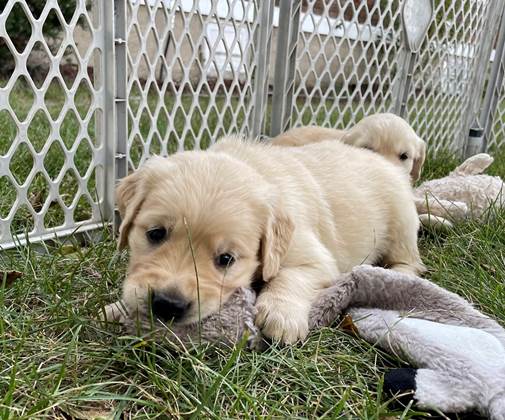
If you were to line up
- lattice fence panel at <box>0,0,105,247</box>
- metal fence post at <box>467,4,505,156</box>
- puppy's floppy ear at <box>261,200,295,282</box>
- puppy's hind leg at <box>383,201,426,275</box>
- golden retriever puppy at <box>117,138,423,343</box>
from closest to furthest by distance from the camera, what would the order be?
golden retriever puppy at <box>117,138,423,343</box>
puppy's floppy ear at <box>261,200,295,282</box>
lattice fence panel at <box>0,0,105,247</box>
puppy's hind leg at <box>383,201,426,275</box>
metal fence post at <box>467,4,505,156</box>

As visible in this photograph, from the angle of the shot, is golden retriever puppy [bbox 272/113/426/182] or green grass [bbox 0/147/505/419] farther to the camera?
A: golden retriever puppy [bbox 272/113/426/182]

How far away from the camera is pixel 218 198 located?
1.95 metres

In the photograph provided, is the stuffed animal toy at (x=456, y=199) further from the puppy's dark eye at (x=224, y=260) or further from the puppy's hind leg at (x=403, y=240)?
the puppy's dark eye at (x=224, y=260)

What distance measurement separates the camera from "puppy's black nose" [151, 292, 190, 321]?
Answer: 1.69m

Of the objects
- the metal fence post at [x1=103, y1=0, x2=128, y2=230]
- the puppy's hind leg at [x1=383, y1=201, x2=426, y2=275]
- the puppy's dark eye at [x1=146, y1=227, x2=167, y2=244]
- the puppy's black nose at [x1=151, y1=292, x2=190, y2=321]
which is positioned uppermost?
the metal fence post at [x1=103, y1=0, x2=128, y2=230]

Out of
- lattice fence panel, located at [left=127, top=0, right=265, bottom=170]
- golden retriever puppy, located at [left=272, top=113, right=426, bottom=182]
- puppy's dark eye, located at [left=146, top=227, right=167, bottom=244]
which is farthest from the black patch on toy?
golden retriever puppy, located at [left=272, top=113, right=426, bottom=182]

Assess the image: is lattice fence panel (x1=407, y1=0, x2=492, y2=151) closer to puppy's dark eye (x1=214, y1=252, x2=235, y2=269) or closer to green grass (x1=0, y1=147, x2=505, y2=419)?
green grass (x1=0, y1=147, x2=505, y2=419)

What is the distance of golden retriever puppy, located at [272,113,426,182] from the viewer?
13.1 feet

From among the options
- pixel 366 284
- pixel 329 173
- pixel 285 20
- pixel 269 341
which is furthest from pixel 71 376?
pixel 285 20

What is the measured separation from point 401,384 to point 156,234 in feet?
3.02

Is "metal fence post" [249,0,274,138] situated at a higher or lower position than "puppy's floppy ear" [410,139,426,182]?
higher

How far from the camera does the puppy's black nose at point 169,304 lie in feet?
5.55

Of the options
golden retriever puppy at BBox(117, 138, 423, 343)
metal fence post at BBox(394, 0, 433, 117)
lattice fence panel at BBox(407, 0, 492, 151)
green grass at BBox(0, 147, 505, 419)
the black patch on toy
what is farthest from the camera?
lattice fence panel at BBox(407, 0, 492, 151)

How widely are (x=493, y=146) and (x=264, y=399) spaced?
5396 millimetres
